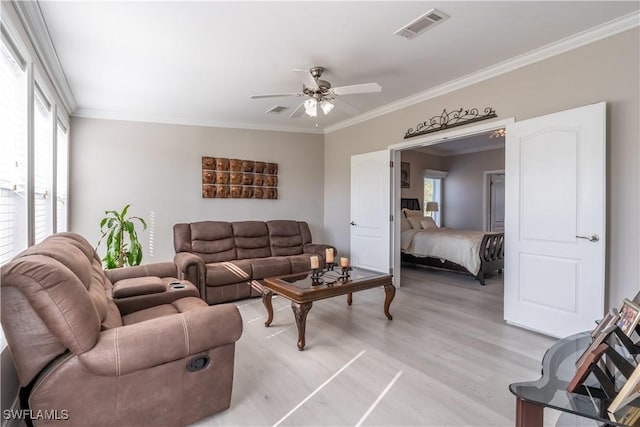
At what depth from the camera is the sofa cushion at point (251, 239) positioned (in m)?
4.76

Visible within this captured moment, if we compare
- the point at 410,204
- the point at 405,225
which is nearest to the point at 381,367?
the point at 405,225

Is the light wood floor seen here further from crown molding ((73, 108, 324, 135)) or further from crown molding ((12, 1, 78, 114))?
crown molding ((73, 108, 324, 135))

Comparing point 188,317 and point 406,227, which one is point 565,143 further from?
point 406,227

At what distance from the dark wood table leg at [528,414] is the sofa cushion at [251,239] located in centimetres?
404

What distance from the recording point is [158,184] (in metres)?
4.85

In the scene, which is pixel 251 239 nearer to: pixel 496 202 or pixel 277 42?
pixel 277 42

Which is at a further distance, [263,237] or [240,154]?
[240,154]

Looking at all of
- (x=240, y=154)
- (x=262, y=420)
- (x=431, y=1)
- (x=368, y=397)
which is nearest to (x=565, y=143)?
(x=431, y=1)

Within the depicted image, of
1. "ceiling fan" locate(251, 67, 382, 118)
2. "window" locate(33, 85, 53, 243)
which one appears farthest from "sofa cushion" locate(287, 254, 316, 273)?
"window" locate(33, 85, 53, 243)

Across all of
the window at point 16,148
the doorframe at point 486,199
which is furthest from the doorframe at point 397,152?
the doorframe at point 486,199

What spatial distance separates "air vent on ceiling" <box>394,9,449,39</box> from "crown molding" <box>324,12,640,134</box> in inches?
47.7

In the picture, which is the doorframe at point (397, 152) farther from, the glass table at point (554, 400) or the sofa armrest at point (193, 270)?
the glass table at point (554, 400)

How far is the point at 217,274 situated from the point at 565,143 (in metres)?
3.89

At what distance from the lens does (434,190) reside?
28.7 feet
